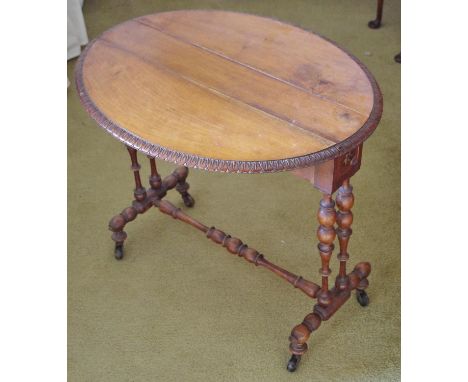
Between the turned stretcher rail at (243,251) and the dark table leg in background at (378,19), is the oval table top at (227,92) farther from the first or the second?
the dark table leg in background at (378,19)

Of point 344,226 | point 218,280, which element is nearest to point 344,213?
point 344,226

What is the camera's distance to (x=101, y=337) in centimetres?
189

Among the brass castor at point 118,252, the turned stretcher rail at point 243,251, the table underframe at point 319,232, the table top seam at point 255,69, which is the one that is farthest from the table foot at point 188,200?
the table top seam at point 255,69

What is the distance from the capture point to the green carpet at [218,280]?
1814 mm

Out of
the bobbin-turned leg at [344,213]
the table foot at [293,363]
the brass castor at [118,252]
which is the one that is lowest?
the table foot at [293,363]

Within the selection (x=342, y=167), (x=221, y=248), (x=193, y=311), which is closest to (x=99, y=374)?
(x=193, y=311)

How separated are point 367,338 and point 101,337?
29.9 inches

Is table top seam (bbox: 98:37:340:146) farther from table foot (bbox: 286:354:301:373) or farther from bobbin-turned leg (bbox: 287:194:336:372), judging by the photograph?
table foot (bbox: 286:354:301:373)

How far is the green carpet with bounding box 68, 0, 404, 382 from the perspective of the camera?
1.81 meters

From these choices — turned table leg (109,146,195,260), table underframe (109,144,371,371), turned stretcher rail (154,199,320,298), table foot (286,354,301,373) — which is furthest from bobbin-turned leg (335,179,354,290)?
turned table leg (109,146,195,260)

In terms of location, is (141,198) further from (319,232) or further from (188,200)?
(319,232)

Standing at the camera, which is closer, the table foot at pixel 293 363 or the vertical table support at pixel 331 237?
the vertical table support at pixel 331 237

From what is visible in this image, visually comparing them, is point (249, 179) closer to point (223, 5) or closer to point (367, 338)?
point (367, 338)

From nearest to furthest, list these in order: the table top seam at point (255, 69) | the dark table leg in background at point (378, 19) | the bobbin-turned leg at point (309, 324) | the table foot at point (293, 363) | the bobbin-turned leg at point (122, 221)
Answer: the table top seam at point (255, 69) < the bobbin-turned leg at point (309, 324) < the table foot at point (293, 363) < the bobbin-turned leg at point (122, 221) < the dark table leg in background at point (378, 19)
